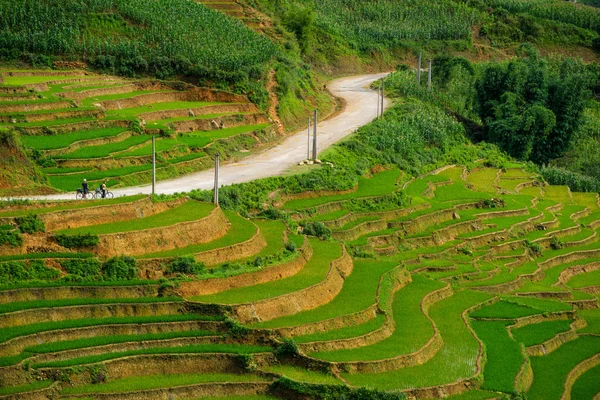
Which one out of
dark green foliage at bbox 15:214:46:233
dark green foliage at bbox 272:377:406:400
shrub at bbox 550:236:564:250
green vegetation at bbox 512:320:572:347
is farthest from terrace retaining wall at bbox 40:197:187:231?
shrub at bbox 550:236:564:250

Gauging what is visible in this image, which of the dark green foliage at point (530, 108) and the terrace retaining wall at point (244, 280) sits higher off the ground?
the terrace retaining wall at point (244, 280)

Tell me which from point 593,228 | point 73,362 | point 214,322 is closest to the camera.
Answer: point 73,362

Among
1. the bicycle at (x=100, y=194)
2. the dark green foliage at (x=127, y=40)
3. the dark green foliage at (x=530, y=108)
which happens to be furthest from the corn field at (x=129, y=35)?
the bicycle at (x=100, y=194)

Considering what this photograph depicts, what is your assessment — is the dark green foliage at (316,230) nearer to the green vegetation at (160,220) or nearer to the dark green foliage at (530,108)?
the green vegetation at (160,220)

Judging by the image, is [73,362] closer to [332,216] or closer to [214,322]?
[214,322]

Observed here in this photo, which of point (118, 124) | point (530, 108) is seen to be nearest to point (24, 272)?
point (118, 124)

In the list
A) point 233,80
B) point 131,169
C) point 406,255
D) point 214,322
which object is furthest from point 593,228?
point 214,322
